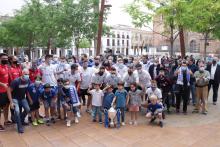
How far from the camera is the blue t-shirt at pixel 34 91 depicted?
834cm

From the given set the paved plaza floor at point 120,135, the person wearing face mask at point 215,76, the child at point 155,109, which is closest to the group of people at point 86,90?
the child at point 155,109

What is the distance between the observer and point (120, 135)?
7828 millimetres

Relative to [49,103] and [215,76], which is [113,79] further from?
[215,76]

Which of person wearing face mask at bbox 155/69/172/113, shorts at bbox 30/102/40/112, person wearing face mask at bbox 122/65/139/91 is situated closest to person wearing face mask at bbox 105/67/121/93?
person wearing face mask at bbox 122/65/139/91

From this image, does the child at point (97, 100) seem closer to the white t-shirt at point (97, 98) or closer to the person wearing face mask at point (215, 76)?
the white t-shirt at point (97, 98)

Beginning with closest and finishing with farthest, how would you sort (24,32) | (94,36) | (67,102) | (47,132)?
1. (47,132)
2. (67,102)
3. (94,36)
4. (24,32)

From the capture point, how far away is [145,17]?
1884cm

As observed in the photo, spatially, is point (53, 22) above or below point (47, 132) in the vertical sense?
above

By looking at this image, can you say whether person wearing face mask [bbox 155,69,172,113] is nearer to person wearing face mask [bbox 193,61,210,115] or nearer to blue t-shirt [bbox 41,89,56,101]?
person wearing face mask [bbox 193,61,210,115]

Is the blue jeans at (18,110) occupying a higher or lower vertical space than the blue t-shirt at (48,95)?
lower

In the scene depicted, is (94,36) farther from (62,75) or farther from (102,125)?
(102,125)

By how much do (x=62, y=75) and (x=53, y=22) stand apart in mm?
12627

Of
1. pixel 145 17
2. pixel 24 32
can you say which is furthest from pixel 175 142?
pixel 24 32

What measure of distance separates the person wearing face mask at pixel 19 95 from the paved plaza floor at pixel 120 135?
40 centimetres
